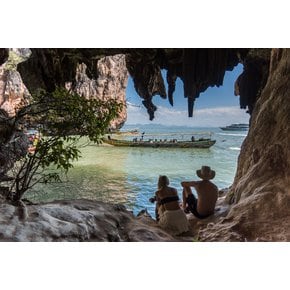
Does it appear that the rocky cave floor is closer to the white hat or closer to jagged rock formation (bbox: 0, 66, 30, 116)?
the white hat

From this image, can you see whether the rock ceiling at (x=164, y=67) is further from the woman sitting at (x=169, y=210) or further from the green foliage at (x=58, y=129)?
the woman sitting at (x=169, y=210)

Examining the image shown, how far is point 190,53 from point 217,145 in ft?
2.89

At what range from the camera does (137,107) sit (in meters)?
3.34

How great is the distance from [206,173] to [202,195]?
202mm

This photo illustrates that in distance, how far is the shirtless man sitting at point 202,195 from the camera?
2.92 meters

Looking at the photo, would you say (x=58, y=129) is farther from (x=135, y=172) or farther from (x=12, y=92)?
(x=135, y=172)

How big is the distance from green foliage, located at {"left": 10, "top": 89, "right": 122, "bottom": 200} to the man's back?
102 cm

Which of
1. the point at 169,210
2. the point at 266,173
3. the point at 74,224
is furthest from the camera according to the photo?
the point at 169,210

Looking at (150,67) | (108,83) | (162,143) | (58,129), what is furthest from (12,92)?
(162,143)

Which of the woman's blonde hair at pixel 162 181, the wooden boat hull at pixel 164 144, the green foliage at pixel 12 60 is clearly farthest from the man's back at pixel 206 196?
the green foliage at pixel 12 60

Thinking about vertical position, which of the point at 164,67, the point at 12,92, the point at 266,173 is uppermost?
the point at 164,67

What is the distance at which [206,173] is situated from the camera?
3.03 meters

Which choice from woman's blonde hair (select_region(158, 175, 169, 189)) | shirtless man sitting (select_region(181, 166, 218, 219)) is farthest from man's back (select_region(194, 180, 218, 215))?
woman's blonde hair (select_region(158, 175, 169, 189))
